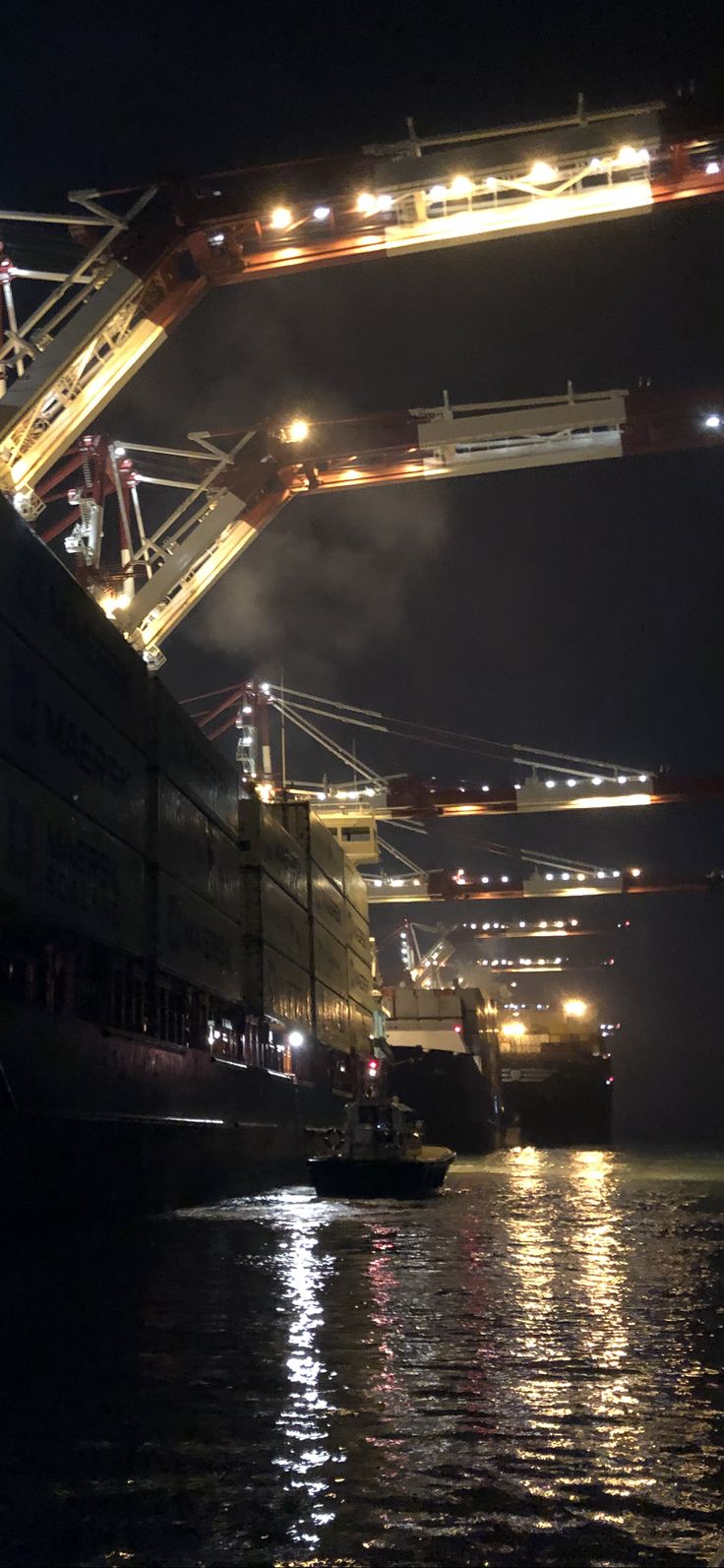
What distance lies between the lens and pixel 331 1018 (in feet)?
133

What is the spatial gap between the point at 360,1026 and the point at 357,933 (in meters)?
4.51

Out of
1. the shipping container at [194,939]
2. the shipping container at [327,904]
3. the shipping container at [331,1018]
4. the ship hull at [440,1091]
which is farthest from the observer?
the ship hull at [440,1091]

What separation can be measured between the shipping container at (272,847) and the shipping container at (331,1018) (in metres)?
3.49

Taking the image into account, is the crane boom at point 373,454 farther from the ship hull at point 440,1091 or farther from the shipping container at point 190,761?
the ship hull at point 440,1091

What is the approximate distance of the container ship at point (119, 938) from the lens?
14859 millimetres

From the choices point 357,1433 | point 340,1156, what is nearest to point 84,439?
point 340,1156

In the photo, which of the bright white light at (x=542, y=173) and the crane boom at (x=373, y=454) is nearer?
the bright white light at (x=542, y=173)

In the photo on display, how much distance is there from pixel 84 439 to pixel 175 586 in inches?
178

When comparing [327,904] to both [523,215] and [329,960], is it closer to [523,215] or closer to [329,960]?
[329,960]

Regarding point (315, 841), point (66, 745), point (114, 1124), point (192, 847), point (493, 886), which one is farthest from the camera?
point (493, 886)

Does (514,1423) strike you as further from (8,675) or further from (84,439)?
(84,439)

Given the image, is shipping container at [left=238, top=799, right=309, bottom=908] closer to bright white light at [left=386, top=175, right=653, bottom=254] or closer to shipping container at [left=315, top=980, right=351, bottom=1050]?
shipping container at [left=315, top=980, right=351, bottom=1050]

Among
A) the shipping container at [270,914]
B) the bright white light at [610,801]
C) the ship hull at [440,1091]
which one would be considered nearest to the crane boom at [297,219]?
the shipping container at [270,914]

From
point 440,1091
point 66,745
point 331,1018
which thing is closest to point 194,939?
point 66,745
